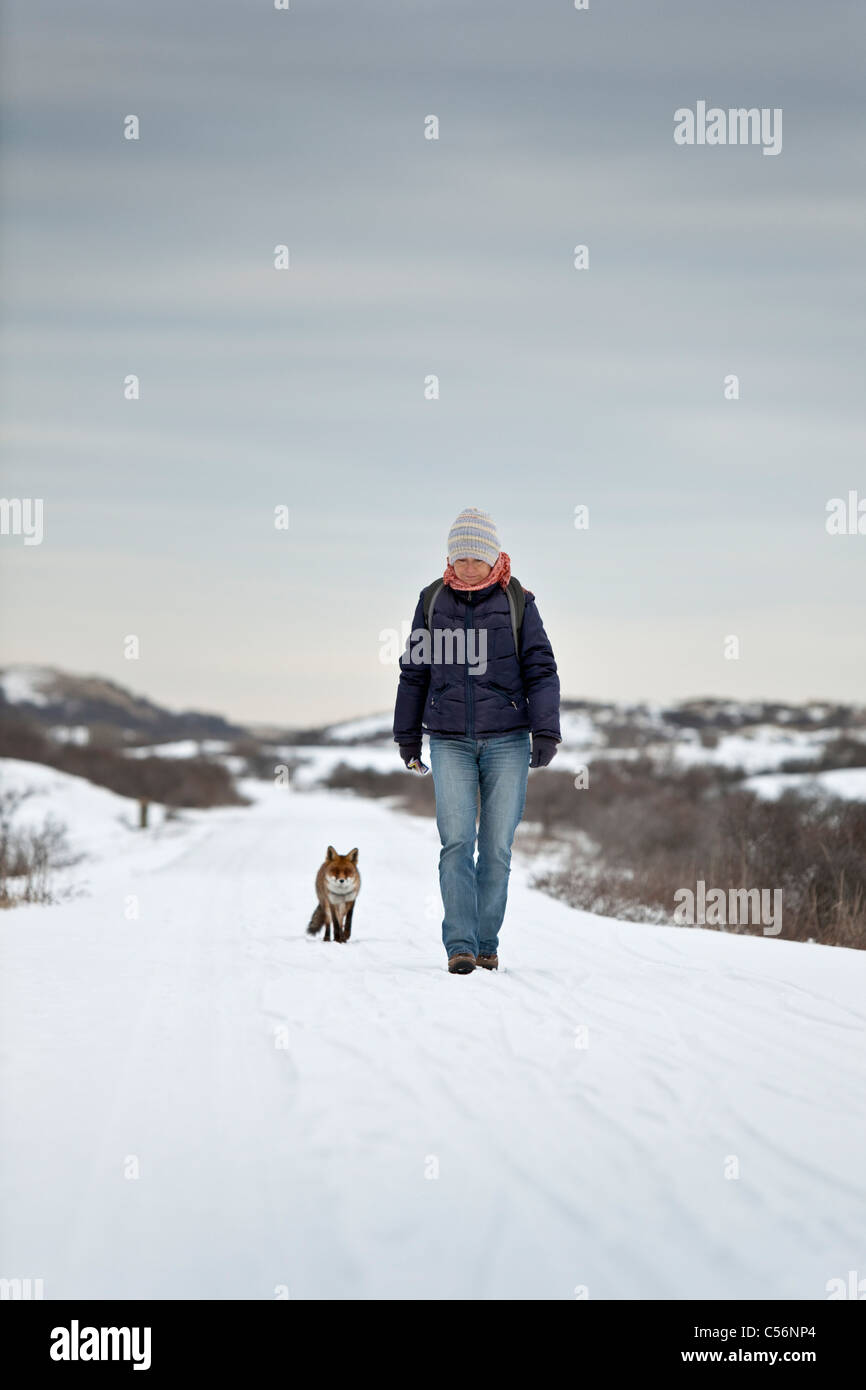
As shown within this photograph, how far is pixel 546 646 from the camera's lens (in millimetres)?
6023

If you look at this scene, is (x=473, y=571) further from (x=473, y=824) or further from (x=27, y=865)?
(x=27, y=865)

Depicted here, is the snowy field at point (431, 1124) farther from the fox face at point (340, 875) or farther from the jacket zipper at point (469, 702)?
the jacket zipper at point (469, 702)

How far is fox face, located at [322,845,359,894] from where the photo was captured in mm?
7508

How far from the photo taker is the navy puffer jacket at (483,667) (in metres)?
5.99

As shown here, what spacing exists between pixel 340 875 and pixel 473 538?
112 inches

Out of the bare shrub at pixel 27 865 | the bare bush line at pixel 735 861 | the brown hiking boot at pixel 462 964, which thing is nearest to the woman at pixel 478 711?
the brown hiking boot at pixel 462 964

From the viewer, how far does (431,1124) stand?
3475 mm

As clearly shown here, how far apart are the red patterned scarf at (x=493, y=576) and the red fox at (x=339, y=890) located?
235 cm

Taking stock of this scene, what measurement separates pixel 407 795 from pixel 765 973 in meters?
48.0

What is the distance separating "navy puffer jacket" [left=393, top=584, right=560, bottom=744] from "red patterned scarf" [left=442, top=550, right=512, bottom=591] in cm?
4

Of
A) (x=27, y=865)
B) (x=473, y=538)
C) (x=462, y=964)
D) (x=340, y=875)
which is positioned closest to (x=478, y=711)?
(x=473, y=538)

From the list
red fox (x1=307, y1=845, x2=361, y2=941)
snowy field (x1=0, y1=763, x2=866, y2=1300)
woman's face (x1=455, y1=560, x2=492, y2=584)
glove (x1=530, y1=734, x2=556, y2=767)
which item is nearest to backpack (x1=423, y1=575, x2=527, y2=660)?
woman's face (x1=455, y1=560, x2=492, y2=584)

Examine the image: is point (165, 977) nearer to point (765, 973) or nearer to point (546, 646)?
point (546, 646)

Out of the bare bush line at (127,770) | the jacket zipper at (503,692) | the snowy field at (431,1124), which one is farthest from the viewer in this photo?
the bare bush line at (127,770)
